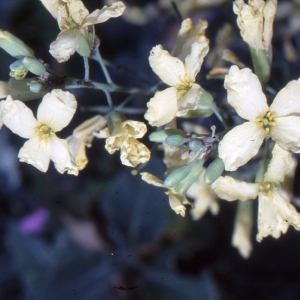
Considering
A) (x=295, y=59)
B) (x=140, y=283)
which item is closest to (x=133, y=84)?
(x=295, y=59)

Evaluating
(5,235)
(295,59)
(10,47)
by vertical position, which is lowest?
(5,235)

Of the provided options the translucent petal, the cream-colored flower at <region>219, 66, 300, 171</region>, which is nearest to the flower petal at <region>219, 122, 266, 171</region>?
the cream-colored flower at <region>219, 66, 300, 171</region>

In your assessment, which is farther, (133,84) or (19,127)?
(133,84)

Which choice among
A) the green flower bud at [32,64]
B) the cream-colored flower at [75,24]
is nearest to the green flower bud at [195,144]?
the cream-colored flower at [75,24]

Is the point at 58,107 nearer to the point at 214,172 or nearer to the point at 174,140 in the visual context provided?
the point at 174,140

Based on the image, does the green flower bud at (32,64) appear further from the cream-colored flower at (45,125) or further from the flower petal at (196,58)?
the flower petal at (196,58)

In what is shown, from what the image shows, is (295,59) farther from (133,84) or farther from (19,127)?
(19,127)
